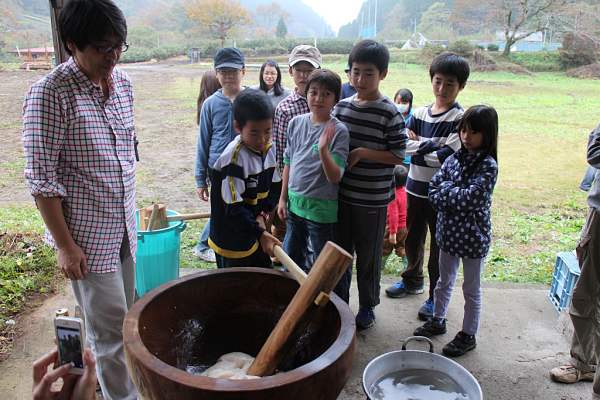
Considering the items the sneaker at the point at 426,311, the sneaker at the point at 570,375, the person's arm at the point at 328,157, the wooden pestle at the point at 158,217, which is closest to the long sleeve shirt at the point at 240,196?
the person's arm at the point at 328,157

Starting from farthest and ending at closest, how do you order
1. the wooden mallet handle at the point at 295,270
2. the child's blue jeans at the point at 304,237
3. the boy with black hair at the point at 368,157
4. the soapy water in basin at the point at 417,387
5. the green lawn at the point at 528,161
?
1. the green lawn at the point at 528,161
2. the child's blue jeans at the point at 304,237
3. the boy with black hair at the point at 368,157
4. the soapy water in basin at the point at 417,387
5. the wooden mallet handle at the point at 295,270

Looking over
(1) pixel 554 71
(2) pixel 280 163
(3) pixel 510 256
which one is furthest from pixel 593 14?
(2) pixel 280 163

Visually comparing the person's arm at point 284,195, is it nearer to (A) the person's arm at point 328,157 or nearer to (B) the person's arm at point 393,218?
(A) the person's arm at point 328,157

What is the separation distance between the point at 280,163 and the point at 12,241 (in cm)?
251

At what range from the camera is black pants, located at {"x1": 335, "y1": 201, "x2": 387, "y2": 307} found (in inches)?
109

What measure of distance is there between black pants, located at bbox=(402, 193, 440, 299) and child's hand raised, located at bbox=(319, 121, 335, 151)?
33.9 inches

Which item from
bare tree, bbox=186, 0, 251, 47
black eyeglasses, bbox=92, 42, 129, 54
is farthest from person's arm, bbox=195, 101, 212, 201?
bare tree, bbox=186, 0, 251, 47

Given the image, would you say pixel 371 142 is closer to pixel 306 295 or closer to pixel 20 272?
pixel 306 295

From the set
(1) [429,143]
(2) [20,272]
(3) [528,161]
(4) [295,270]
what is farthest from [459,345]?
(3) [528,161]

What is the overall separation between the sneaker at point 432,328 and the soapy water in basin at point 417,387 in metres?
0.95

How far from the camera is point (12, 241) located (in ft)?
13.3

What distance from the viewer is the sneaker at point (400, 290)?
3.48 metres

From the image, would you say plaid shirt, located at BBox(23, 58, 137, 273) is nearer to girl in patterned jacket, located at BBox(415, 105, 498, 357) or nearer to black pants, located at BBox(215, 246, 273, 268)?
black pants, located at BBox(215, 246, 273, 268)

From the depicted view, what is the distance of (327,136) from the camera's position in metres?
2.52
